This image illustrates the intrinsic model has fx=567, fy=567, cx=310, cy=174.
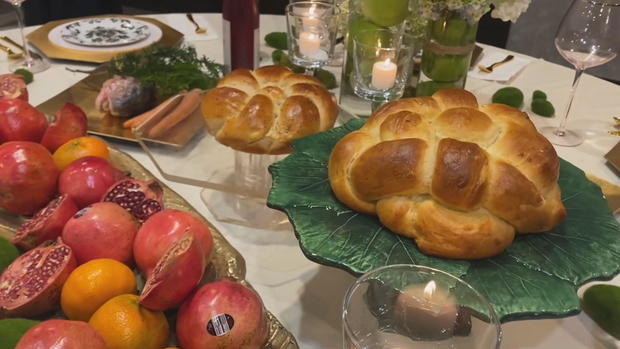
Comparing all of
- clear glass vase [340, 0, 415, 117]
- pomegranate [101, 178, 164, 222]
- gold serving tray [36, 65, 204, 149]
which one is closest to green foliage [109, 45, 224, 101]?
gold serving tray [36, 65, 204, 149]

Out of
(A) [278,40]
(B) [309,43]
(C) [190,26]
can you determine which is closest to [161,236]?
(B) [309,43]

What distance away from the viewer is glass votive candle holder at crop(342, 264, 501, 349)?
52cm

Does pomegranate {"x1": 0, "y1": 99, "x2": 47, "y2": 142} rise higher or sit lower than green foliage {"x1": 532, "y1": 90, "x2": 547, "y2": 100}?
higher

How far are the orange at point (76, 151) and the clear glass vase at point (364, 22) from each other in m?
0.51

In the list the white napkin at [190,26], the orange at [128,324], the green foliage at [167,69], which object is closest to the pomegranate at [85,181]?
the orange at [128,324]

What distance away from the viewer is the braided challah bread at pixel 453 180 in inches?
23.4

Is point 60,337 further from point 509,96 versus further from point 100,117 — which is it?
point 509,96

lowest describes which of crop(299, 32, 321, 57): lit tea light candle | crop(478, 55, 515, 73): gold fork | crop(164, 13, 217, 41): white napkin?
crop(478, 55, 515, 73): gold fork

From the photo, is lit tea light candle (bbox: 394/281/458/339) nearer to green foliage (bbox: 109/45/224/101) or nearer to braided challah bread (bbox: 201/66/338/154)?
braided challah bread (bbox: 201/66/338/154)

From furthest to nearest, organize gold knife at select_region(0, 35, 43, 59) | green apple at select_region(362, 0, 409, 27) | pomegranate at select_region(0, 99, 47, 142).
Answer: gold knife at select_region(0, 35, 43, 59) < green apple at select_region(362, 0, 409, 27) < pomegranate at select_region(0, 99, 47, 142)

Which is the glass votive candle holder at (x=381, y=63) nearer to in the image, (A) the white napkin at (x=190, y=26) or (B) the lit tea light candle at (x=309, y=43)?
(B) the lit tea light candle at (x=309, y=43)

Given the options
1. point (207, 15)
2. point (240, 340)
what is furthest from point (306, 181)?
point (207, 15)

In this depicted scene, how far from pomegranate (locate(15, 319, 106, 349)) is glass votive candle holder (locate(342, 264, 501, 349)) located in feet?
0.74

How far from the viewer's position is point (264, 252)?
0.78 metres
